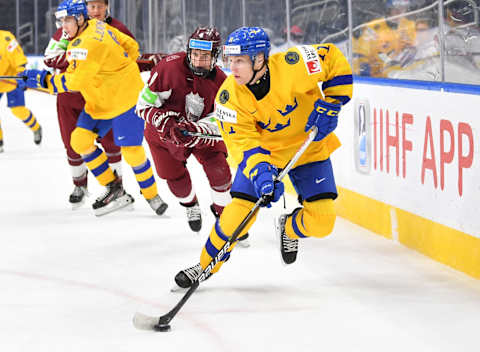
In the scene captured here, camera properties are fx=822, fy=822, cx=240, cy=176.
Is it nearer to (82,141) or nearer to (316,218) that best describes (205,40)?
(316,218)

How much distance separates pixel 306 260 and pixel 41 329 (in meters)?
1.46

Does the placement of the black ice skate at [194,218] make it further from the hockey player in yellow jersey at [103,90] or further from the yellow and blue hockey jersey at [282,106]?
the yellow and blue hockey jersey at [282,106]

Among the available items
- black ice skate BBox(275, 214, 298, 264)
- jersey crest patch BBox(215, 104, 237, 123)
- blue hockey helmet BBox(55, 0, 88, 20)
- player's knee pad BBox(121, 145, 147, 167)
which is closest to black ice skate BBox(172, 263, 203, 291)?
black ice skate BBox(275, 214, 298, 264)

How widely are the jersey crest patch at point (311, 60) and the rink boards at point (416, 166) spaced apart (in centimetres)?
69

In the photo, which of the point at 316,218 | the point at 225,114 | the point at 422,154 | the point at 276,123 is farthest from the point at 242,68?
the point at 422,154

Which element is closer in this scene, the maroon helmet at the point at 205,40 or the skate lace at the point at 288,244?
the skate lace at the point at 288,244

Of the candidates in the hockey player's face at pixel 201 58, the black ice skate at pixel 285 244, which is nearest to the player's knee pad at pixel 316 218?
the black ice skate at pixel 285 244

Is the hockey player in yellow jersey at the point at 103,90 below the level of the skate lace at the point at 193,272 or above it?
above

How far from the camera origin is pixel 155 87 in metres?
4.14

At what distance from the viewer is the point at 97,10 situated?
5.30 meters

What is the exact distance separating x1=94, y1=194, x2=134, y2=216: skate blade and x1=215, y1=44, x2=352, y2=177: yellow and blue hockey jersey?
6.76 ft

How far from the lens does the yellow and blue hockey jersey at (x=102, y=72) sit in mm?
4824

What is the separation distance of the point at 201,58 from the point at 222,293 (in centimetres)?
120

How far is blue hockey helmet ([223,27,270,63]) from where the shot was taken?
10.1 ft
